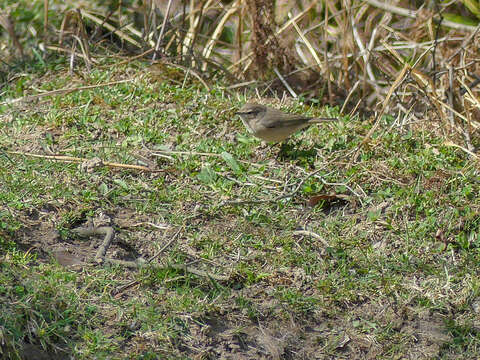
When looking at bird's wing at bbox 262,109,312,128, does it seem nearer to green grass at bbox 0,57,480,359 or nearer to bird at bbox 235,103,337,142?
bird at bbox 235,103,337,142

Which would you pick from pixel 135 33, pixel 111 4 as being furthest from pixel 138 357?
pixel 111 4

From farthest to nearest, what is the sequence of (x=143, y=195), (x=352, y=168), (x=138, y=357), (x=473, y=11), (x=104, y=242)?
(x=473, y=11) < (x=352, y=168) < (x=143, y=195) < (x=104, y=242) < (x=138, y=357)

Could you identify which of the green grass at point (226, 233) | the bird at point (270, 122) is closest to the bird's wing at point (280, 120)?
the bird at point (270, 122)

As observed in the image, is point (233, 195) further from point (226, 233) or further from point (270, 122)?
point (270, 122)

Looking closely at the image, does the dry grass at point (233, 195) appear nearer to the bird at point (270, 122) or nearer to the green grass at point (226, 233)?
the green grass at point (226, 233)

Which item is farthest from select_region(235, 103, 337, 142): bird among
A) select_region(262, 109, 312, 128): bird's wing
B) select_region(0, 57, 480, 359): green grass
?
select_region(0, 57, 480, 359): green grass

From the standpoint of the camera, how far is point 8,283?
4312 mm

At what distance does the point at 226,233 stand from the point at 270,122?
1.28 metres

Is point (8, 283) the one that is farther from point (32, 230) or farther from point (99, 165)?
point (99, 165)

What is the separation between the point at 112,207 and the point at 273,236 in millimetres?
1262

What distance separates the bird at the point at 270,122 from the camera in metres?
6.19

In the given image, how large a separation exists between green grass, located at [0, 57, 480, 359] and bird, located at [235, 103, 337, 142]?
7.6 inches

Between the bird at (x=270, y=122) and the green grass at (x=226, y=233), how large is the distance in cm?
19

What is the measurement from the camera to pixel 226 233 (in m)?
5.33
